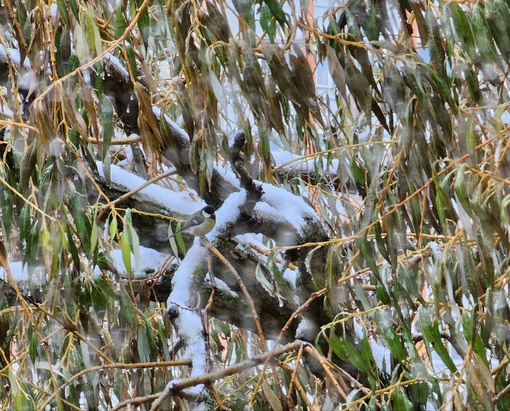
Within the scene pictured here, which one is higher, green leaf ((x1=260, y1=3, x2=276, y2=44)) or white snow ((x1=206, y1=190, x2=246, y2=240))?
green leaf ((x1=260, y1=3, x2=276, y2=44))

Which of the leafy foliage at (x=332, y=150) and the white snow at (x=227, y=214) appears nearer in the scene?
the leafy foliage at (x=332, y=150)

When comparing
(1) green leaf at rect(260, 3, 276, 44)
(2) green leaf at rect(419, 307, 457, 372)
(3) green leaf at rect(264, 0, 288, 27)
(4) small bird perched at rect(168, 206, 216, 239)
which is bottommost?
(2) green leaf at rect(419, 307, 457, 372)

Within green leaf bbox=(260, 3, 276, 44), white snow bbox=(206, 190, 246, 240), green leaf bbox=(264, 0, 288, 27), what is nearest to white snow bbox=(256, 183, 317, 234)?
white snow bbox=(206, 190, 246, 240)

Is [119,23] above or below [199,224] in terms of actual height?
above

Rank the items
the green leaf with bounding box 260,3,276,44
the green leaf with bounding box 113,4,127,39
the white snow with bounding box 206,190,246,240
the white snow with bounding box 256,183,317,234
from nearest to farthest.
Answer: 1. the green leaf with bounding box 113,4,127,39
2. the green leaf with bounding box 260,3,276,44
3. the white snow with bounding box 206,190,246,240
4. the white snow with bounding box 256,183,317,234

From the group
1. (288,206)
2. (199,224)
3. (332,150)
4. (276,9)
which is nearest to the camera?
(276,9)

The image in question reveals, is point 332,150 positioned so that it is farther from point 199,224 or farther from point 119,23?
point 119,23

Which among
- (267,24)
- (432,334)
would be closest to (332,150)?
(267,24)

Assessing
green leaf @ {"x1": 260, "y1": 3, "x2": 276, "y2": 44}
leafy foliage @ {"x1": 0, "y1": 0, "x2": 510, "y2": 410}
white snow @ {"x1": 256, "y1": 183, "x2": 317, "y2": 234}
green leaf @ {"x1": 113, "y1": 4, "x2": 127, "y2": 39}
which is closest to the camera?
leafy foliage @ {"x1": 0, "y1": 0, "x2": 510, "y2": 410}

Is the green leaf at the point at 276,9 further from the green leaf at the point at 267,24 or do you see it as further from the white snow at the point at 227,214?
the white snow at the point at 227,214

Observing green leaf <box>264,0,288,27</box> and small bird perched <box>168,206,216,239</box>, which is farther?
small bird perched <box>168,206,216,239</box>

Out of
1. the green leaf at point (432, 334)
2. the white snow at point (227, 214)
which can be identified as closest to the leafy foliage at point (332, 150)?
the green leaf at point (432, 334)

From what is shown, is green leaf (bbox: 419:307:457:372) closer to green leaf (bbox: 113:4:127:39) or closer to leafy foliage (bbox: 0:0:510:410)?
leafy foliage (bbox: 0:0:510:410)

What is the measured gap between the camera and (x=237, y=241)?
1.76 m
